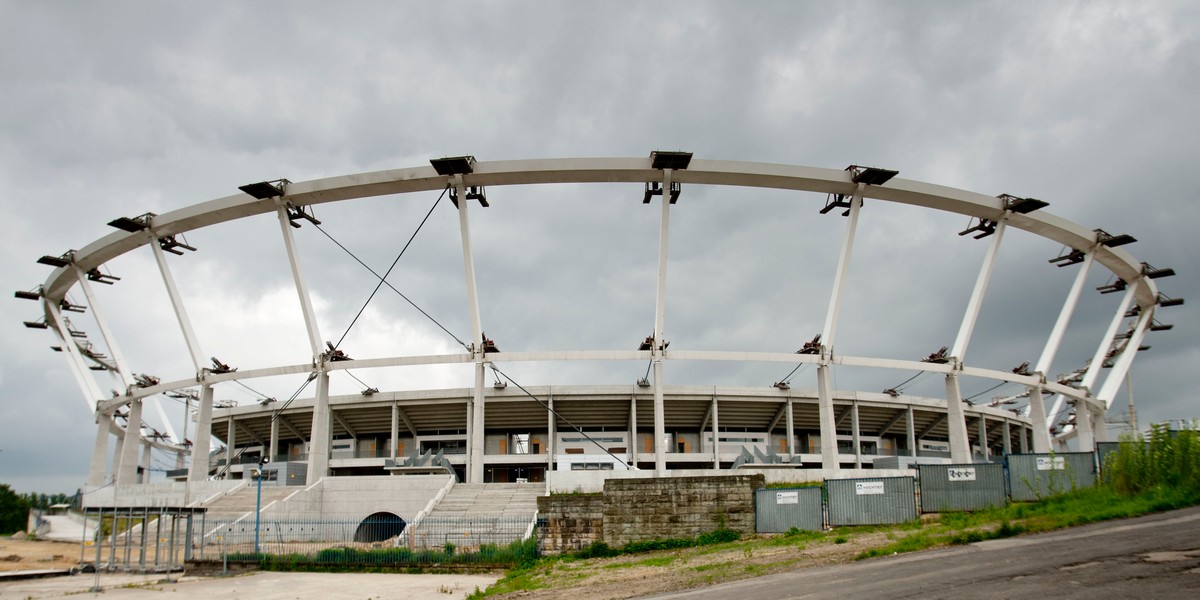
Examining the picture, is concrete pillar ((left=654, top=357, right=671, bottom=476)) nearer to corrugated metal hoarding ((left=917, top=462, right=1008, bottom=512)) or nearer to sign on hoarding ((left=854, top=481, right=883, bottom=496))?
sign on hoarding ((left=854, top=481, right=883, bottom=496))

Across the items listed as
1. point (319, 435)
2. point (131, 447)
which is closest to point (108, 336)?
point (131, 447)

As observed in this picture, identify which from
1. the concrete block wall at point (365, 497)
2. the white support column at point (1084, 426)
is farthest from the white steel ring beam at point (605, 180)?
the white support column at point (1084, 426)

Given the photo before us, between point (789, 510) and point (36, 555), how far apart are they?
30883 millimetres

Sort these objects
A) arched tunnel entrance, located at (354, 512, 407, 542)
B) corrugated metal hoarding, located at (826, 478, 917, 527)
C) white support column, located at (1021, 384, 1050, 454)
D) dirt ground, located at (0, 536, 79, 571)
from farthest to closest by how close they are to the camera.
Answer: white support column, located at (1021, 384, 1050, 454) → arched tunnel entrance, located at (354, 512, 407, 542) → dirt ground, located at (0, 536, 79, 571) → corrugated metal hoarding, located at (826, 478, 917, 527)

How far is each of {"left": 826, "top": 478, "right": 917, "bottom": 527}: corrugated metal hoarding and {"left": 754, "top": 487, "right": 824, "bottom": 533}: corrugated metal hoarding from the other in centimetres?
46

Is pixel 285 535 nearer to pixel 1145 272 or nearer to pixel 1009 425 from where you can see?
pixel 1145 272

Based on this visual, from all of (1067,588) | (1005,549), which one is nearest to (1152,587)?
(1067,588)

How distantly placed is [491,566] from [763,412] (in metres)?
33.0

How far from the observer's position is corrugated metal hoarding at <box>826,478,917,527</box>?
21.6 metres

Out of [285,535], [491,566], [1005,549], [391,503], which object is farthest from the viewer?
[391,503]

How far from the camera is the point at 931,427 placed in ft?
189

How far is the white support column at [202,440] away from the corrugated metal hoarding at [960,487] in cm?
3505

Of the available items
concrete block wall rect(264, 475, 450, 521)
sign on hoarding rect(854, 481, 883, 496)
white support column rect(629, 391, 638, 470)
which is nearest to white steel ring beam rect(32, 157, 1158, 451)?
concrete block wall rect(264, 475, 450, 521)

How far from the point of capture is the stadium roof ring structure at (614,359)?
1353 inches
